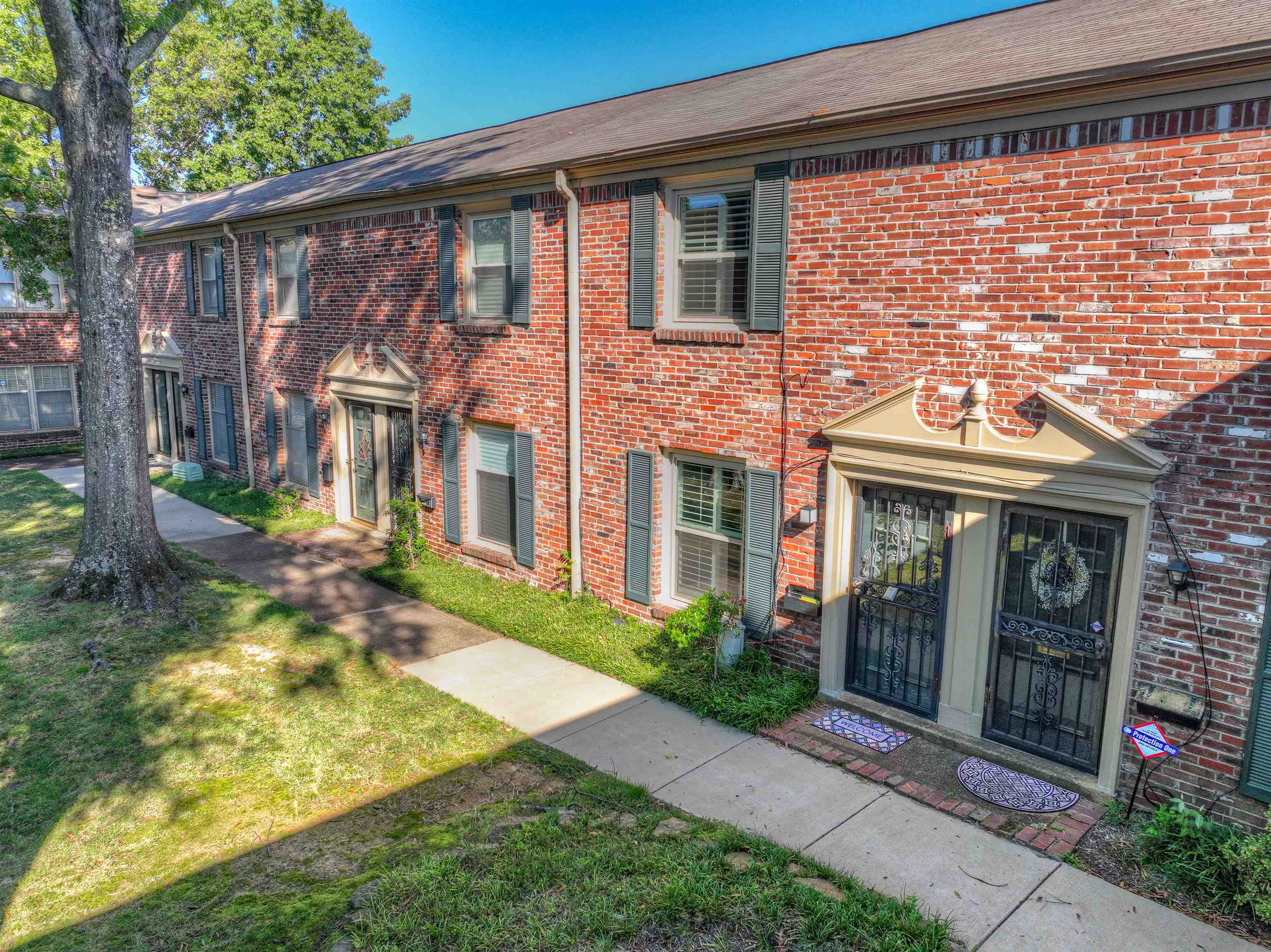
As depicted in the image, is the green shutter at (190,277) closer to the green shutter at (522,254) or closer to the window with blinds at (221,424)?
the window with blinds at (221,424)

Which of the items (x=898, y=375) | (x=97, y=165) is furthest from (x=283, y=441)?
(x=898, y=375)

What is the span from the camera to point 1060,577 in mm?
6160

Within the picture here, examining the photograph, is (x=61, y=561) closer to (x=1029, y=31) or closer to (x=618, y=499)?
(x=618, y=499)

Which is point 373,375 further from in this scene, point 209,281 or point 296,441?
point 209,281


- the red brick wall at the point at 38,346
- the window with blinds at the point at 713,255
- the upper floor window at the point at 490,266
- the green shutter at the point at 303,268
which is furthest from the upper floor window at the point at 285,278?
the red brick wall at the point at 38,346

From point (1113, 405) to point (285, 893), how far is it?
626 centimetres

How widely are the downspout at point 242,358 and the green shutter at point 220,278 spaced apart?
20.3 inches

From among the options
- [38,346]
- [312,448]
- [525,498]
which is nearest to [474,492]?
[525,498]

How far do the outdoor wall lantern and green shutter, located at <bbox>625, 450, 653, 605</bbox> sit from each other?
4.79 meters

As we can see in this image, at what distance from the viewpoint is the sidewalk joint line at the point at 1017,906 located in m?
4.59

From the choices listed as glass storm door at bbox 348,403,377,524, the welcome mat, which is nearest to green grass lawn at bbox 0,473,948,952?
the welcome mat

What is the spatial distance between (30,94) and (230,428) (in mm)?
7830

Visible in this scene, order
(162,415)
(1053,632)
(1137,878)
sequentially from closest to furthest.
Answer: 1. (1137,878)
2. (1053,632)
3. (162,415)

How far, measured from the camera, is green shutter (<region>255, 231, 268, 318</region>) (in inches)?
581
